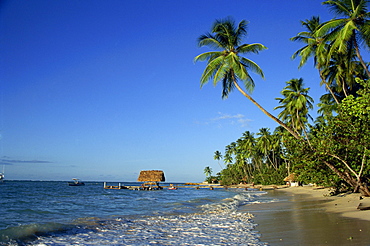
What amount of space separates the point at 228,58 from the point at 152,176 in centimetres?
5050

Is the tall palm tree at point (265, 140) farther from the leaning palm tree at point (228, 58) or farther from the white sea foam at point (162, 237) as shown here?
the white sea foam at point (162, 237)

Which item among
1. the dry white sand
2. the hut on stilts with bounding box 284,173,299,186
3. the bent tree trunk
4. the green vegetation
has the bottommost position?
the hut on stilts with bounding box 284,173,299,186

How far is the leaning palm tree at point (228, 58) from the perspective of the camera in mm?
18094

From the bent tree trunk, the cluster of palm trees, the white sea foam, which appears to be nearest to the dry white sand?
the bent tree trunk

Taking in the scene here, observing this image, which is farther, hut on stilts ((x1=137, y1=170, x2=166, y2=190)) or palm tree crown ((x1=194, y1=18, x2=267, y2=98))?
hut on stilts ((x1=137, y1=170, x2=166, y2=190))

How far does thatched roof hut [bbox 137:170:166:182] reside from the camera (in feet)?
210

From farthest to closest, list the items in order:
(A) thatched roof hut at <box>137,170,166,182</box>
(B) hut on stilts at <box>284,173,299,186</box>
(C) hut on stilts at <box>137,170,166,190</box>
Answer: (A) thatched roof hut at <box>137,170,166,182</box>
(C) hut on stilts at <box>137,170,166,190</box>
(B) hut on stilts at <box>284,173,299,186</box>

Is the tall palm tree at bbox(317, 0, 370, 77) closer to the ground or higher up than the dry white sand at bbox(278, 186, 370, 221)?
higher up

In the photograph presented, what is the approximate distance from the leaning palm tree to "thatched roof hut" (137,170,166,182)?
4757cm

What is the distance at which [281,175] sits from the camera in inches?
2240

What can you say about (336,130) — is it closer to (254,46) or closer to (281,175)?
(254,46)

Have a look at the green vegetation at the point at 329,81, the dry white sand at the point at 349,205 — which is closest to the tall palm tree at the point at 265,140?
the green vegetation at the point at 329,81

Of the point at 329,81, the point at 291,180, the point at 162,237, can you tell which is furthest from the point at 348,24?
the point at 291,180

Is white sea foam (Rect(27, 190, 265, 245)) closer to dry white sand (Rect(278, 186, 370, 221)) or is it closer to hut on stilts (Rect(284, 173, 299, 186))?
dry white sand (Rect(278, 186, 370, 221))
